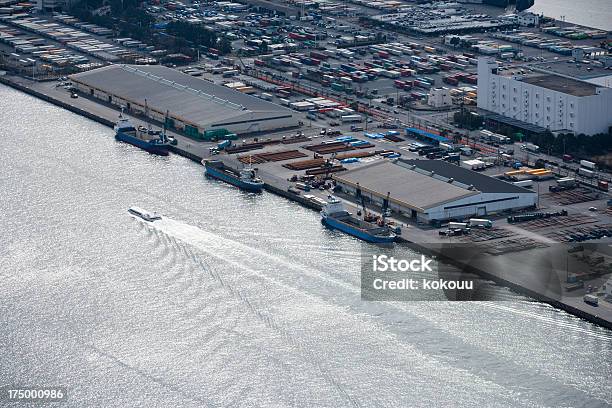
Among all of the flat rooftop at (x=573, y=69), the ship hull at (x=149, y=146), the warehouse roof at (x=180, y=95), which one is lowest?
the ship hull at (x=149, y=146)

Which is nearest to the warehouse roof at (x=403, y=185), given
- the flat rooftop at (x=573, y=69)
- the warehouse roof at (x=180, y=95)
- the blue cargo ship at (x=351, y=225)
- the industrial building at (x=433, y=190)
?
the industrial building at (x=433, y=190)

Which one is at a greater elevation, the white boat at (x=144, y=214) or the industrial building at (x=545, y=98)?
the industrial building at (x=545, y=98)

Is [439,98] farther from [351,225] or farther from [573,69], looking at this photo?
[351,225]

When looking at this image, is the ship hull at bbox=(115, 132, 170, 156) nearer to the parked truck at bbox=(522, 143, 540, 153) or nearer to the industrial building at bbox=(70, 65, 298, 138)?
the industrial building at bbox=(70, 65, 298, 138)

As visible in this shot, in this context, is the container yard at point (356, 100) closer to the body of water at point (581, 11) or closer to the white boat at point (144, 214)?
the body of water at point (581, 11)

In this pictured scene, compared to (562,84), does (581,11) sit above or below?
below

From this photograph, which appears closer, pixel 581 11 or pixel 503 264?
pixel 503 264

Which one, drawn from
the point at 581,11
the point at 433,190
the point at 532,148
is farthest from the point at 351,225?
the point at 581,11
